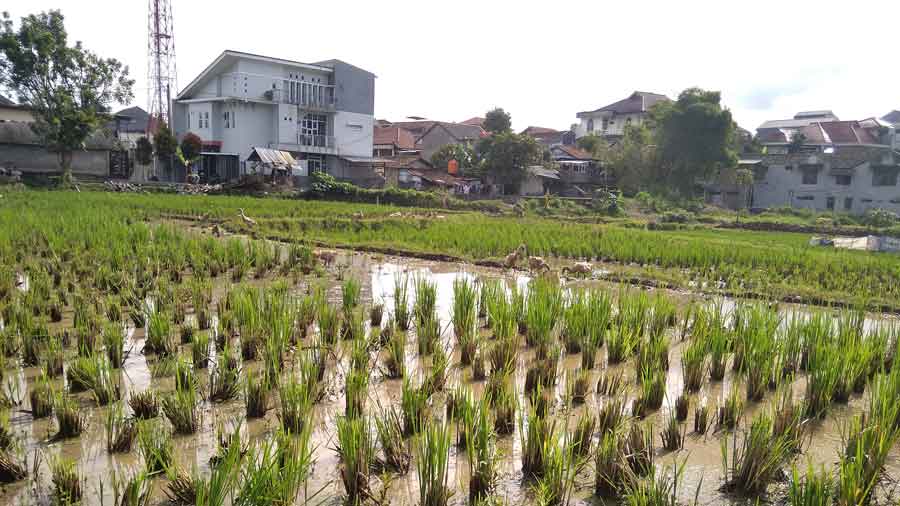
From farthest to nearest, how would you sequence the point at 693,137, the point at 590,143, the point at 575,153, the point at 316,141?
the point at 590,143 < the point at 575,153 < the point at 316,141 < the point at 693,137

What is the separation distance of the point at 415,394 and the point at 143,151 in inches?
1314

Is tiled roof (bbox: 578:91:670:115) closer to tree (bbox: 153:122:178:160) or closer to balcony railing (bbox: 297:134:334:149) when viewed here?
balcony railing (bbox: 297:134:334:149)

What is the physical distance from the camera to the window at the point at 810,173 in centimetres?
3916

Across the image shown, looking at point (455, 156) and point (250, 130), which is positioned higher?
point (250, 130)

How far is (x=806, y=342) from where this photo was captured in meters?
5.96

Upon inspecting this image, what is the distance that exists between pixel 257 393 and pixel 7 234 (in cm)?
903

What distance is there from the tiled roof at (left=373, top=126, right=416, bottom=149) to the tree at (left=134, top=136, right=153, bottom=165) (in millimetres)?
17529

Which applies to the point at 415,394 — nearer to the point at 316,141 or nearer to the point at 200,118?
the point at 316,141

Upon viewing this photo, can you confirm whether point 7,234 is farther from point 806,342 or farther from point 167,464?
point 806,342

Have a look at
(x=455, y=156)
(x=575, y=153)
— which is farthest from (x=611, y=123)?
(x=455, y=156)

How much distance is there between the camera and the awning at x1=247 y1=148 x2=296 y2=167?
1230 inches

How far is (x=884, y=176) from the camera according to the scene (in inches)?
1465

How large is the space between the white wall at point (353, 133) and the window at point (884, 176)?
3001 centimetres

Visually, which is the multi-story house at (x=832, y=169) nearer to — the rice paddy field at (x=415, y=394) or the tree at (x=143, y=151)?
the rice paddy field at (x=415, y=394)
